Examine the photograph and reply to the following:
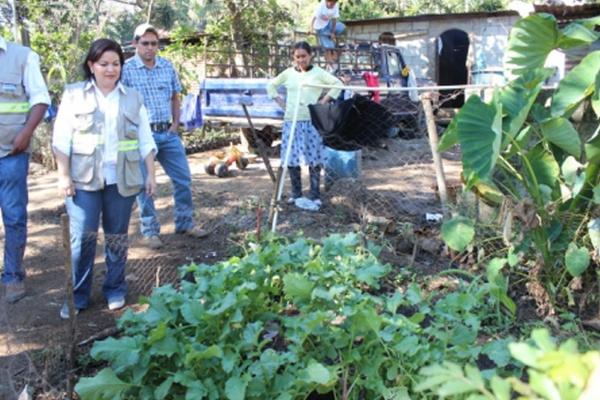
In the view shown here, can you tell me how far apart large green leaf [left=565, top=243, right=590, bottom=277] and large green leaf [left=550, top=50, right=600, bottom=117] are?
86 cm

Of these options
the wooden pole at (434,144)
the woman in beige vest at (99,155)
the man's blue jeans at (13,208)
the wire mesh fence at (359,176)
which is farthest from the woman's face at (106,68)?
the wooden pole at (434,144)

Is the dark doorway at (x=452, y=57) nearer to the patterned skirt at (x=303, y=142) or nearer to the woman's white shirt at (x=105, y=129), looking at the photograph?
the patterned skirt at (x=303, y=142)

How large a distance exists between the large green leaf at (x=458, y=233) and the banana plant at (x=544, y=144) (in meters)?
0.25

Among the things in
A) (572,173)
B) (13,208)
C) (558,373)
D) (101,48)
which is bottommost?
(13,208)

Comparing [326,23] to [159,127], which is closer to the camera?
[159,127]

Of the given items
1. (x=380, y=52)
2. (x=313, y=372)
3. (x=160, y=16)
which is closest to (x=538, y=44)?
(x=313, y=372)

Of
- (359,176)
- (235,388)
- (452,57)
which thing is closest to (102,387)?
(235,388)

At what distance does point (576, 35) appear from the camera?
397 cm

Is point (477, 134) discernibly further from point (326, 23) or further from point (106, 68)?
point (326, 23)

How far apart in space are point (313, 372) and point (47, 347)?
171 centimetres

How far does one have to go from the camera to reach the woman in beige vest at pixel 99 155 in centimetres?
379

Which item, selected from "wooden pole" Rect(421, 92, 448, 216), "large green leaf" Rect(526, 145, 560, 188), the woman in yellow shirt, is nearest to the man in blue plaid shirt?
the woman in yellow shirt

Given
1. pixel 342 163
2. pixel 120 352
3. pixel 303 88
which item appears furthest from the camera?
pixel 342 163

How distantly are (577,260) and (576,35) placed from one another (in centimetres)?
142
